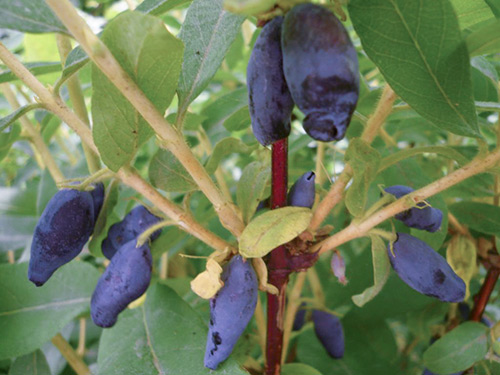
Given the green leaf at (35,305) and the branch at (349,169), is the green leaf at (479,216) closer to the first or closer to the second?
the branch at (349,169)

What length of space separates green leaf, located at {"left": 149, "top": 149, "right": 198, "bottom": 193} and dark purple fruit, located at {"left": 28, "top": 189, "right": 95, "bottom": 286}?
3.8 inches

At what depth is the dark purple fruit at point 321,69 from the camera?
39cm

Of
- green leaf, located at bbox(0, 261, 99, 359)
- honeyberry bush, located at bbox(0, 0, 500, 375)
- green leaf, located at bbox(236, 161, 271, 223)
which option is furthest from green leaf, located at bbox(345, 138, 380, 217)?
green leaf, located at bbox(0, 261, 99, 359)

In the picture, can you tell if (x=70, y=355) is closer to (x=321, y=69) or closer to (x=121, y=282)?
(x=121, y=282)

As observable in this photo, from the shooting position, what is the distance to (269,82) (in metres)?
0.45

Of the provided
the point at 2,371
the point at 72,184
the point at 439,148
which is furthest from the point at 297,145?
the point at 2,371

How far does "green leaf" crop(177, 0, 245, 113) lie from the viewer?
0.57 metres

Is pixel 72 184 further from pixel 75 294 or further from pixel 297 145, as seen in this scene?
pixel 297 145

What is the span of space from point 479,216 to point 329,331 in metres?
0.34

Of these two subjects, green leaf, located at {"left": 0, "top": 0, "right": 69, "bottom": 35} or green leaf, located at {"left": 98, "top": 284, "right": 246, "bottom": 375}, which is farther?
green leaf, located at {"left": 98, "top": 284, "right": 246, "bottom": 375}

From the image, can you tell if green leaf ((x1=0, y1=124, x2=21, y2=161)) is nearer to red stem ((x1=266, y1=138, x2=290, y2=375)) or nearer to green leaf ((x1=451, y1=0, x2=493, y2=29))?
red stem ((x1=266, y1=138, x2=290, y2=375))

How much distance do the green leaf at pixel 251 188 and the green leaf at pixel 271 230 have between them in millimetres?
74

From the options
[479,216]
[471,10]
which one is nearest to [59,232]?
[471,10]

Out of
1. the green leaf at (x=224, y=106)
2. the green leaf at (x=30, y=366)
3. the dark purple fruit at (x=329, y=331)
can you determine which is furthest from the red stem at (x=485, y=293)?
the green leaf at (x=30, y=366)
